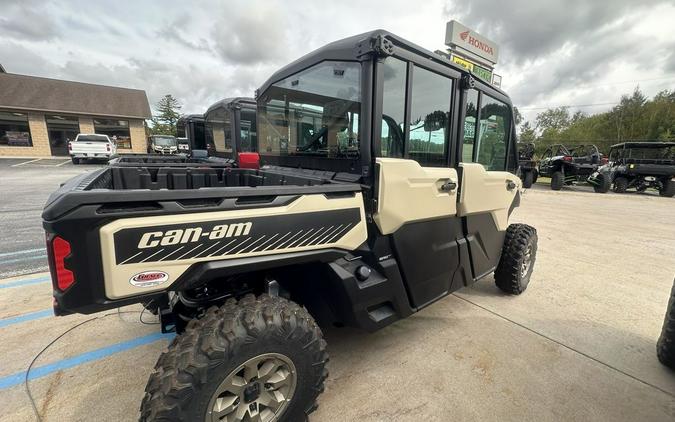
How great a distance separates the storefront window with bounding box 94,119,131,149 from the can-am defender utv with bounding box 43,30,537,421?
30.2 m

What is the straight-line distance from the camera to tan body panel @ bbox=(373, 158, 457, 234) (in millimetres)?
2006

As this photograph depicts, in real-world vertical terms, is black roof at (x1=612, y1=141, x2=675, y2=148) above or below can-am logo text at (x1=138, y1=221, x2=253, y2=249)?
above

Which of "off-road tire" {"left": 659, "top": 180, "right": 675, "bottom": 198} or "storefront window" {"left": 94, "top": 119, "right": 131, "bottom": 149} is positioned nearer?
"off-road tire" {"left": 659, "top": 180, "right": 675, "bottom": 198}

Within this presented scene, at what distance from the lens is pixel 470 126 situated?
8.91 ft

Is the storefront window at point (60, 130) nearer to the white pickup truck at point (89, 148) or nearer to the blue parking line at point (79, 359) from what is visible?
the white pickup truck at point (89, 148)

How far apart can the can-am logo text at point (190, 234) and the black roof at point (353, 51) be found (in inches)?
50.1

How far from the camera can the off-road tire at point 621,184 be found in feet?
48.7

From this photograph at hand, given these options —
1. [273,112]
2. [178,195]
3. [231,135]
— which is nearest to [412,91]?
[273,112]

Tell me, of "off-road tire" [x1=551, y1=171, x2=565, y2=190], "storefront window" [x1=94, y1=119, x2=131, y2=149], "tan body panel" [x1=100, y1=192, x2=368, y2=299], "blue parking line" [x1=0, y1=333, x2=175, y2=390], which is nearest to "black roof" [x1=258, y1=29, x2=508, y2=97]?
"tan body panel" [x1=100, y1=192, x2=368, y2=299]

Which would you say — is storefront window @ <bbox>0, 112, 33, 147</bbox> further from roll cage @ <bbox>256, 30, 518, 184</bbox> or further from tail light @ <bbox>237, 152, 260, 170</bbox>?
roll cage @ <bbox>256, 30, 518, 184</bbox>

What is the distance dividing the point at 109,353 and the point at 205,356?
165 cm

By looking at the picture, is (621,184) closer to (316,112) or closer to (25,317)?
(316,112)

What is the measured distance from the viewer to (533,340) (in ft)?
9.01

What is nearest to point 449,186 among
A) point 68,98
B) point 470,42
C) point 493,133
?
point 493,133
